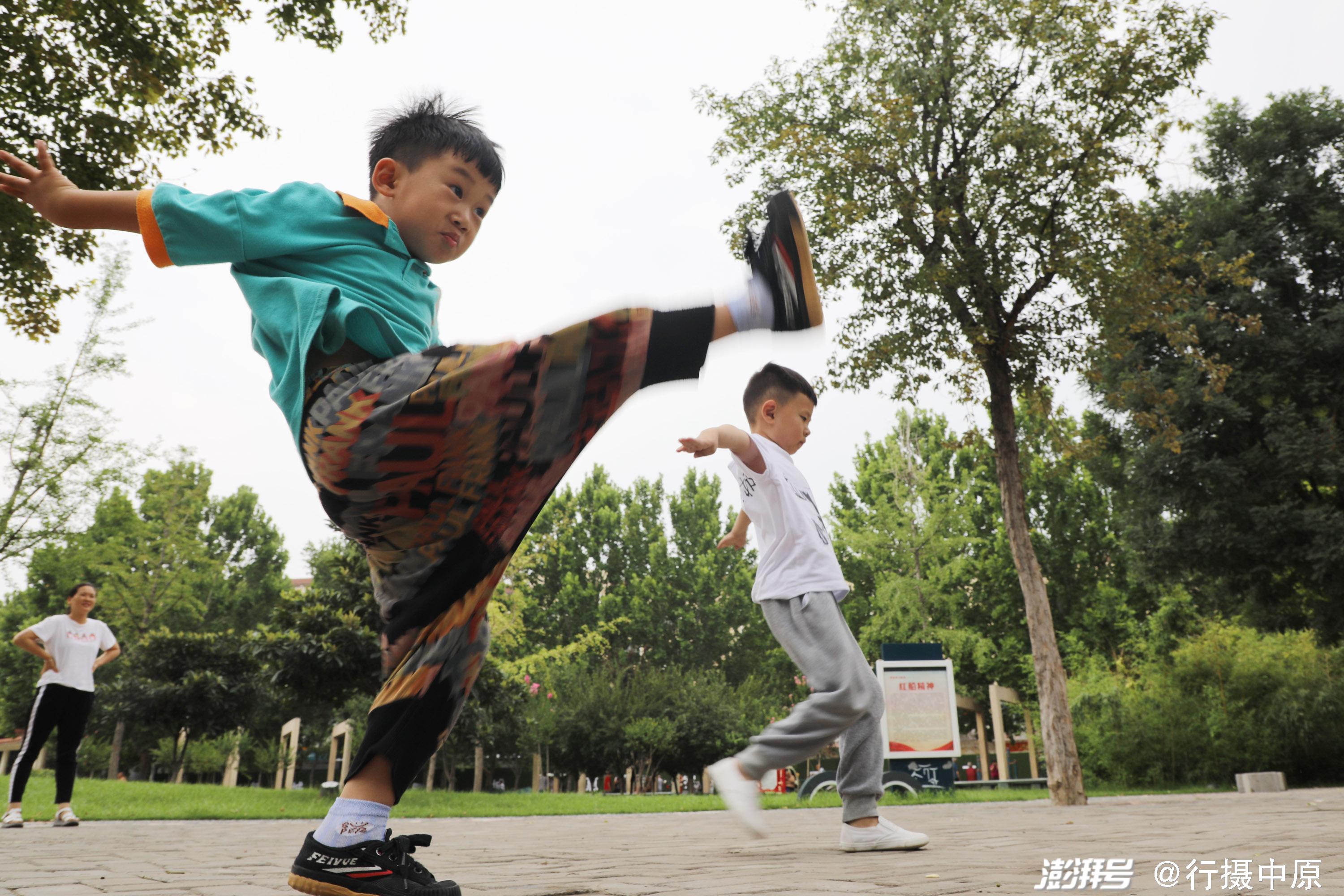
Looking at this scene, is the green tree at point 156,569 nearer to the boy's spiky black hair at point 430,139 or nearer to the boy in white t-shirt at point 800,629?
the boy in white t-shirt at point 800,629

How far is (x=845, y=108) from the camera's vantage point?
1132cm

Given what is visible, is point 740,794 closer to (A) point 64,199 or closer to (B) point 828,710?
(B) point 828,710

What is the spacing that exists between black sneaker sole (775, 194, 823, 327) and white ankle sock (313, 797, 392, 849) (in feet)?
4.26

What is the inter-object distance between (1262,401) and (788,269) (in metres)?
20.9

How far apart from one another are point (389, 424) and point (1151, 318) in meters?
11.2

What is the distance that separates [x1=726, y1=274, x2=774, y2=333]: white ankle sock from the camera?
1.67m

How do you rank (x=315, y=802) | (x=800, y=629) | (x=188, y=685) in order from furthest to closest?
(x=188, y=685) < (x=315, y=802) < (x=800, y=629)

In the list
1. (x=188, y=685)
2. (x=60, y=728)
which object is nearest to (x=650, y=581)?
(x=188, y=685)

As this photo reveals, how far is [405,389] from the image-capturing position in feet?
5.23

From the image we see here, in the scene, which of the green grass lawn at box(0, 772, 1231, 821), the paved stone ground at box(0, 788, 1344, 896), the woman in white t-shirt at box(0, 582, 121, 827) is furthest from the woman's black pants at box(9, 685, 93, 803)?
the green grass lawn at box(0, 772, 1231, 821)

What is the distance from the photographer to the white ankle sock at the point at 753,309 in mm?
1672

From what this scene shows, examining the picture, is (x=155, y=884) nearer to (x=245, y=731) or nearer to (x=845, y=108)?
(x=845, y=108)

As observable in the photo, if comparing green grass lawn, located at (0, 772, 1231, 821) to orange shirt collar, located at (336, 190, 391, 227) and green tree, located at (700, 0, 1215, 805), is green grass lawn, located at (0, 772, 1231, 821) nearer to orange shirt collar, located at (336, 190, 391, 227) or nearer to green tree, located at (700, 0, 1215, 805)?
green tree, located at (700, 0, 1215, 805)

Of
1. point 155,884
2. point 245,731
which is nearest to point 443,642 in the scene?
point 155,884
